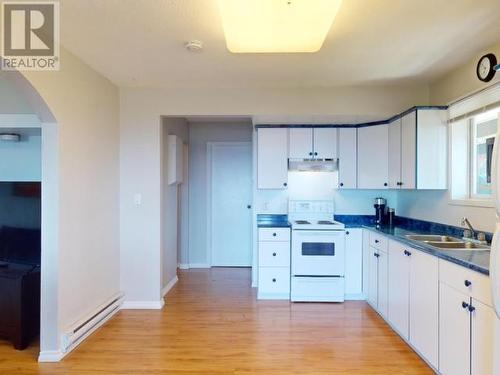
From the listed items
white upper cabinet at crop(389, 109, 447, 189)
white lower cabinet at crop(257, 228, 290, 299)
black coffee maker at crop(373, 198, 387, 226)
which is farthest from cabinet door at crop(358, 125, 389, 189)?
white lower cabinet at crop(257, 228, 290, 299)

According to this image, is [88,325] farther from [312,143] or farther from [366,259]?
[312,143]

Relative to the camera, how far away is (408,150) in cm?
330

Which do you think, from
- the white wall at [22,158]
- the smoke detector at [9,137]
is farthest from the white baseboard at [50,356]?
the smoke detector at [9,137]

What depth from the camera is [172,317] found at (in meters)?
3.39

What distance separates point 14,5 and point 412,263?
333 cm

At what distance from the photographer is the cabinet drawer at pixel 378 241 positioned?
323cm

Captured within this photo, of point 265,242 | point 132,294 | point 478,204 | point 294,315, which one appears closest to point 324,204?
point 265,242

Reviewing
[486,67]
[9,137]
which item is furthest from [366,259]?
[9,137]

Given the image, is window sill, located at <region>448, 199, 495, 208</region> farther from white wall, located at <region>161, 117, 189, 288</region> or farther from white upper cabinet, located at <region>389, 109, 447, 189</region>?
white wall, located at <region>161, 117, 189, 288</region>

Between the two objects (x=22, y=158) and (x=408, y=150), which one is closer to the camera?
(x=22, y=158)

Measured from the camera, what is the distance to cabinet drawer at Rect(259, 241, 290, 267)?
3908 mm

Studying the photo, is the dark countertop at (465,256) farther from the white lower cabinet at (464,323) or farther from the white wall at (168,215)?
the white wall at (168,215)

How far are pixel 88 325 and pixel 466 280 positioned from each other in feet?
9.68

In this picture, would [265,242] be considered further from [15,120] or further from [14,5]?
[14,5]
